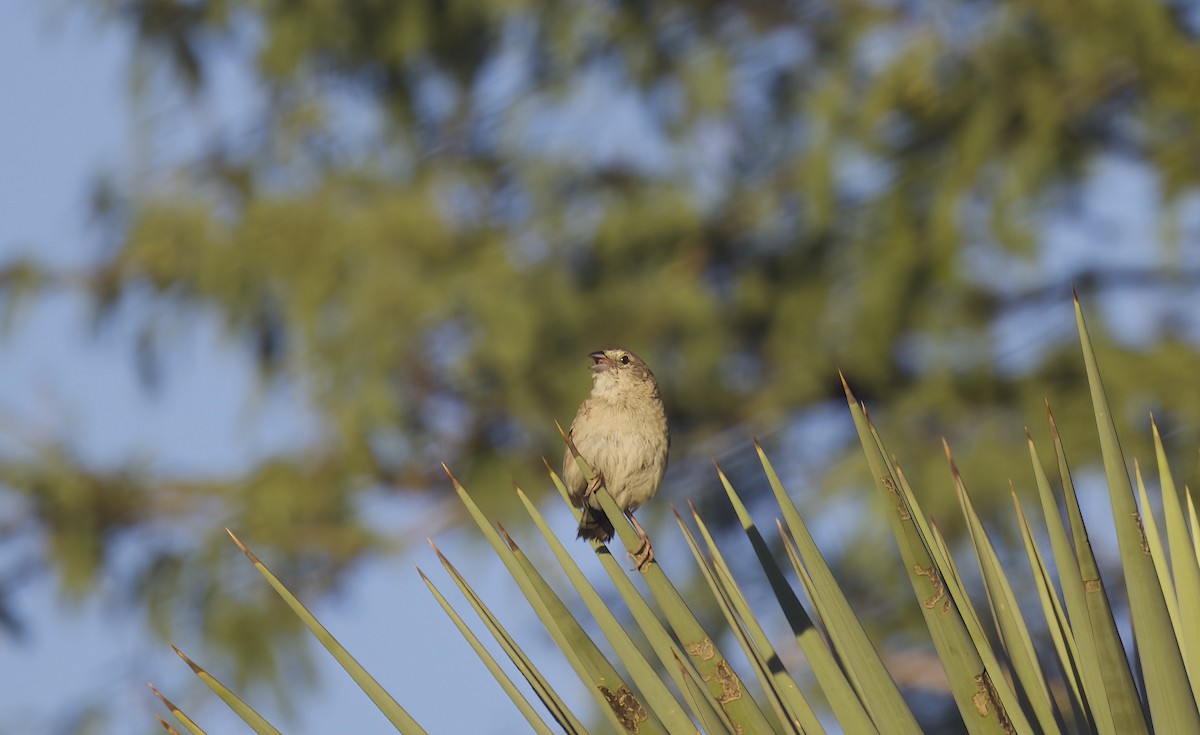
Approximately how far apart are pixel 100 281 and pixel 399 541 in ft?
8.23

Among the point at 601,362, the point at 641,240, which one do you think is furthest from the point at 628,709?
the point at 641,240

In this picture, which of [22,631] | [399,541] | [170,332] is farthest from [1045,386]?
[22,631]

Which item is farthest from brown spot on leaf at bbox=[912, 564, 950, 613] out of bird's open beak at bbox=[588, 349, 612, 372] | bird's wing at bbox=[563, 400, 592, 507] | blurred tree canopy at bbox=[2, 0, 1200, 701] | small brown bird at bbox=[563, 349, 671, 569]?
blurred tree canopy at bbox=[2, 0, 1200, 701]

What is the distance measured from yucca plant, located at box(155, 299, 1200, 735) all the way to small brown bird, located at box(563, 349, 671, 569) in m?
2.18

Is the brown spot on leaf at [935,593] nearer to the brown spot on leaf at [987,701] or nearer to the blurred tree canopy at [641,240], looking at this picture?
the brown spot on leaf at [987,701]

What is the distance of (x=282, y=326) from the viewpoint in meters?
8.75

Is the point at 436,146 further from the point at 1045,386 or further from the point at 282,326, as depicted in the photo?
the point at 1045,386

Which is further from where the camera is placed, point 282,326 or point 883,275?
point 282,326

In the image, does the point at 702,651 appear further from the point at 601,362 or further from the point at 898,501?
the point at 601,362

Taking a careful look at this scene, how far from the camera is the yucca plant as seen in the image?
189 centimetres

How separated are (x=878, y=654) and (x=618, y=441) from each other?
8.75ft

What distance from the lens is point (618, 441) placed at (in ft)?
15.5

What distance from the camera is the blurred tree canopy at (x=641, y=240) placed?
778 cm

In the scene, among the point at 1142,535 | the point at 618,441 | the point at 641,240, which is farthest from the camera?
the point at 641,240
